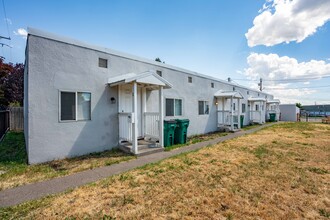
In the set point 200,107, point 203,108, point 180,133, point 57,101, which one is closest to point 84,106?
point 57,101

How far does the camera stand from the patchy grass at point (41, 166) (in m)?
4.39

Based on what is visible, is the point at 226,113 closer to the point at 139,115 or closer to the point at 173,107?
the point at 173,107

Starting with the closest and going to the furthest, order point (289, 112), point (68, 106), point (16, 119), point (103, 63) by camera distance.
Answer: point (68, 106), point (103, 63), point (16, 119), point (289, 112)

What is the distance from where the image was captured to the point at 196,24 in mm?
11719

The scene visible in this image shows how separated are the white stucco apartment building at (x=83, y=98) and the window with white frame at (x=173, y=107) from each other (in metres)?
0.10

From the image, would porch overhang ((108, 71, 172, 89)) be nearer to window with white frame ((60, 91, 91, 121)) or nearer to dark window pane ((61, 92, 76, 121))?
window with white frame ((60, 91, 91, 121))

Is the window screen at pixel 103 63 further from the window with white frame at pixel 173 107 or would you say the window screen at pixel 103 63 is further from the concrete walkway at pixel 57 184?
the concrete walkway at pixel 57 184

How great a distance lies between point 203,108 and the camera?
41.0 feet

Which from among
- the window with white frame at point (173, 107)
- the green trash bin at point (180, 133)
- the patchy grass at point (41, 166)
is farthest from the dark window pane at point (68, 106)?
the window with white frame at point (173, 107)

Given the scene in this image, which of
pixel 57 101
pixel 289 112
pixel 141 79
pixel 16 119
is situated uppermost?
pixel 141 79

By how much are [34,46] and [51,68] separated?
2.59ft

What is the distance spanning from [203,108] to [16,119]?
14.4m

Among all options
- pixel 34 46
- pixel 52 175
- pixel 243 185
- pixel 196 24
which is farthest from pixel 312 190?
pixel 196 24

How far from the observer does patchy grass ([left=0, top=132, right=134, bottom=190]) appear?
4388 millimetres
